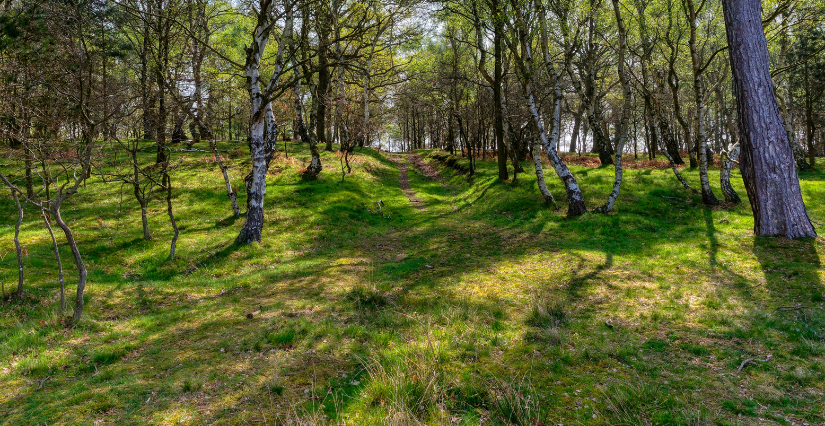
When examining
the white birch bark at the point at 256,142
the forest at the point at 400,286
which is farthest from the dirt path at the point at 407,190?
the white birch bark at the point at 256,142

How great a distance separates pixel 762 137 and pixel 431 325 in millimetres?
9939

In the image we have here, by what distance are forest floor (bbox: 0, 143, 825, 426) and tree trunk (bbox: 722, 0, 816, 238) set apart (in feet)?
2.26

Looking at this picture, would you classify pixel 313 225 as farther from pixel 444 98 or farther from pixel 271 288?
pixel 444 98

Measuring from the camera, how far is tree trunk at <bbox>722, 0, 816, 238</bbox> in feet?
30.5

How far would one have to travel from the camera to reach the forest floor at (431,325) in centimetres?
418

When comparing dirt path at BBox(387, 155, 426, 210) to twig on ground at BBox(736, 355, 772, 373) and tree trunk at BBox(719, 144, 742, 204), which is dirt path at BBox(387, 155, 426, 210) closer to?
tree trunk at BBox(719, 144, 742, 204)

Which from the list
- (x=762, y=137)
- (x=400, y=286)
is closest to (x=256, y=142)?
(x=400, y=286)

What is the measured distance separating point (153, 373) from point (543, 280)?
794 cm

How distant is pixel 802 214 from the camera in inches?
369

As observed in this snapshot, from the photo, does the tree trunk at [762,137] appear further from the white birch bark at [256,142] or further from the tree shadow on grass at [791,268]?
the white birch bark at [256,142]

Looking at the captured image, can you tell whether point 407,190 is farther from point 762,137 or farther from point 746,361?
point 746,361

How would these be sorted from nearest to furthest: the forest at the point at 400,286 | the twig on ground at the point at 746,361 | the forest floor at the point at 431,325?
the forest floor at the point at 431,325, the forest at the point at 400,286, the twig on ground at the point at 746,361

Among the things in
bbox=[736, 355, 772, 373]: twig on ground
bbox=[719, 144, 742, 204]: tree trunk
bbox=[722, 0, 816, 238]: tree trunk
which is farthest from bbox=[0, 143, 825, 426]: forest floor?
bbox=[719, 144, 742, 204]: tree trunk

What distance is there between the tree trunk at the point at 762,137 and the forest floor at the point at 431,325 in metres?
0.69
